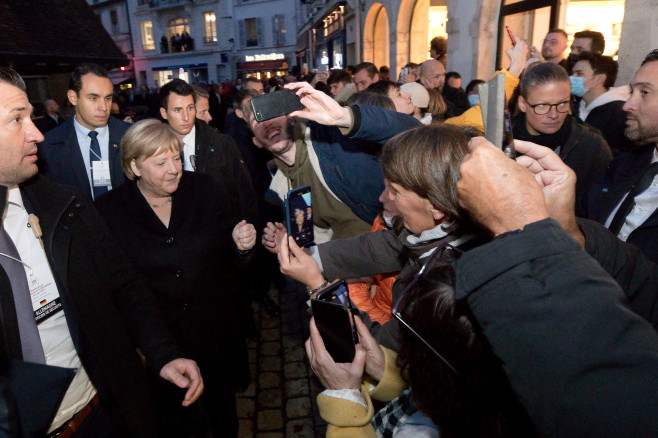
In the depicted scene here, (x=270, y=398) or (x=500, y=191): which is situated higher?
(x=500, y=191)

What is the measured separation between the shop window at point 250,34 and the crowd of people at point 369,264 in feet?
118

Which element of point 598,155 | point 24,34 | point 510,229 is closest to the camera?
point 510,229

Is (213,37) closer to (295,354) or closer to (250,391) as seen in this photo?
(295,354)

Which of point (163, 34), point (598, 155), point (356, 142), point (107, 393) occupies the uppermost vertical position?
point (163, 34)

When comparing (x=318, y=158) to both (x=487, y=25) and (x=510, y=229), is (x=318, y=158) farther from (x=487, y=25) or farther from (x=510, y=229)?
(x=487, y=25)

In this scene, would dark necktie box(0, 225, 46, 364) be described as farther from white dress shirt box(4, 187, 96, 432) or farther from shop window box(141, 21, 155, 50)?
shop window box(141, 21, 155, 50)

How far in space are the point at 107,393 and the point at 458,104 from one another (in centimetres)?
596

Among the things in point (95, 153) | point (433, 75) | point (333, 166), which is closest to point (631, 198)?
point (333, 166)

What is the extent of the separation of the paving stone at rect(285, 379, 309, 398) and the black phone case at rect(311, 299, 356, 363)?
7.04 feet

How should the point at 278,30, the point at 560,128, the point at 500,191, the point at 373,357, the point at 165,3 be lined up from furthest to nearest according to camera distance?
1. the point at 165,3
2. the point at 278,30
3. the point at 560,128
4. the point at 373,357
5. the point at 500,191

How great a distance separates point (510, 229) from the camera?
3.16ft

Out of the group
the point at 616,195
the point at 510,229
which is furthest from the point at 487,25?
the point at 510,229

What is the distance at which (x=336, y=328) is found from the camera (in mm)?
1424

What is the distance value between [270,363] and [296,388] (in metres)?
0.43
